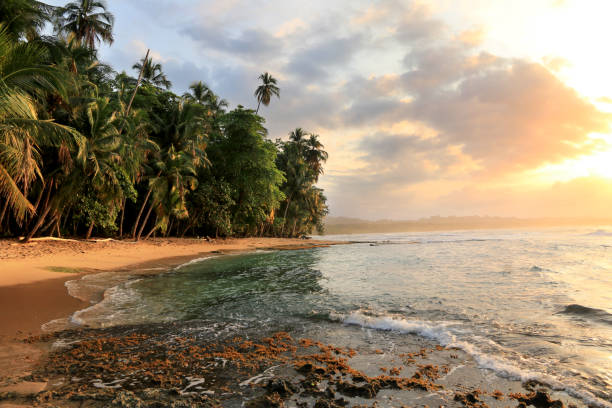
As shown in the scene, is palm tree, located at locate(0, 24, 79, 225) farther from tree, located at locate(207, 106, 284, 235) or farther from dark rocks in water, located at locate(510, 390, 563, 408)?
tree, located at locate(207, 106, 284, 235)

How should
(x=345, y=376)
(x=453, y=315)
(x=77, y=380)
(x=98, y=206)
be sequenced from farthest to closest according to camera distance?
(x=98, y=206) → (x=453, y=315) → (x=345, y=376) → (x=77, y=380)

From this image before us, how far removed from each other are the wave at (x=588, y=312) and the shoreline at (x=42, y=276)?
34.3 feet

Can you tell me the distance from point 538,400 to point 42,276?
14139 millimetres

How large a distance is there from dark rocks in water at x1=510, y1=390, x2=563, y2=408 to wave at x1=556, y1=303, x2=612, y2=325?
5.37 metres

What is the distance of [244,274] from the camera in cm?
1473

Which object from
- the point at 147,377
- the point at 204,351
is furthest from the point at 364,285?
the point at 147,377

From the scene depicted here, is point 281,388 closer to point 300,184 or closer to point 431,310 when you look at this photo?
point 431,310

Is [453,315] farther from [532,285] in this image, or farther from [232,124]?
[232,124]

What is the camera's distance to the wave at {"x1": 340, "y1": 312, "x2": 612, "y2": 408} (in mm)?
3844

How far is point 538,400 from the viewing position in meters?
3.49

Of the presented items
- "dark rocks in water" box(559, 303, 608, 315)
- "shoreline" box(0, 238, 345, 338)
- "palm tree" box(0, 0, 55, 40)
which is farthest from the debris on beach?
"palm tree" box(0, 0, 55, 40)

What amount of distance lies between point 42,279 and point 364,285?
11.3 meters

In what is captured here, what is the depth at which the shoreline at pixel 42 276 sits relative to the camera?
458 cm

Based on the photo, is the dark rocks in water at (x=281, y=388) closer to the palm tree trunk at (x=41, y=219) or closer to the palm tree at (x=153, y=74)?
the palm tree trunk at (x=41, y=219)
